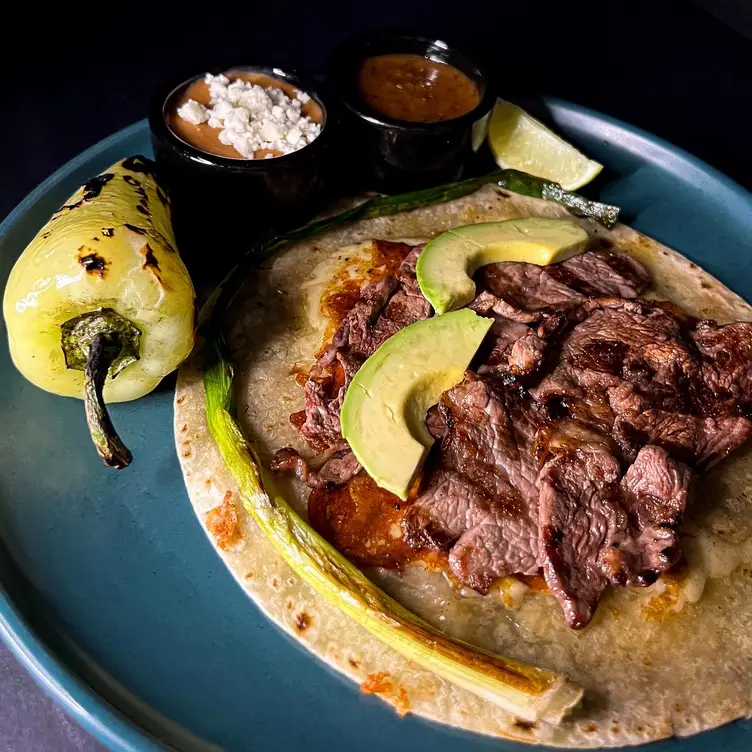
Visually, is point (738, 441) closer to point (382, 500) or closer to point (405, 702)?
point (382, 500)

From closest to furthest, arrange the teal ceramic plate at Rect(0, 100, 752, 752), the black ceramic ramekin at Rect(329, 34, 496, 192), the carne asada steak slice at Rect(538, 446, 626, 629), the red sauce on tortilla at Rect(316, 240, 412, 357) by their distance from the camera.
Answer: the teal ceramic plate at Rect(0, 100, 752, 752), the carne asada steak slice at Rect(538, 446, 626, 629), the red sauce on tortilla at Rect(316, 240, 412, 357), the black ceramic ramekin at Rect(329, 34, 496, 192)

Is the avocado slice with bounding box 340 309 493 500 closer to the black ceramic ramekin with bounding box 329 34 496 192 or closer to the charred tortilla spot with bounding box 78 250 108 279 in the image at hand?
the charred tortilla spot with bounding box 78 250 108 279

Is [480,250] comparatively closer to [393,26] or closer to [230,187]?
[230,187]

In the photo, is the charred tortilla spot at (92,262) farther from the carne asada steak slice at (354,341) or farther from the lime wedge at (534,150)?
the lime wedge at (534,150)

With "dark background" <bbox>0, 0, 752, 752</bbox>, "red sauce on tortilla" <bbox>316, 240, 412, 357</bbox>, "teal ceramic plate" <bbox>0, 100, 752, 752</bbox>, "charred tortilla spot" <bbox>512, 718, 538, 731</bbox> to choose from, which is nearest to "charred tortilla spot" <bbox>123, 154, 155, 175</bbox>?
"teal ceramic plate" <bbox>0, 100, 752, 752</bbox>

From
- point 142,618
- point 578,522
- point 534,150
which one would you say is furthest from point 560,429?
point 534,150
